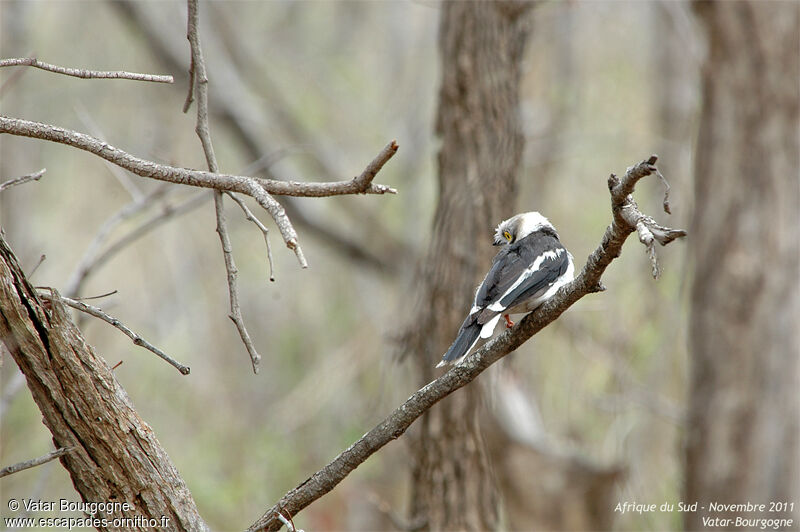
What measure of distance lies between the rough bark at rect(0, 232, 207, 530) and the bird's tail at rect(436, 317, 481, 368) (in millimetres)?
900

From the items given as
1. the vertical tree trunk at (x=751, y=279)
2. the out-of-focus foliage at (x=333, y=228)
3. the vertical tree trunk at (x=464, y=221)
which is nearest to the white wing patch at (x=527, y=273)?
the vertical tree trunk at (x=464, y=221)

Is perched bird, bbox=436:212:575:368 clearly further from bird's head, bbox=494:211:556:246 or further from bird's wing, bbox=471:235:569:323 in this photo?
bird's head, bbox=494:211:556:246

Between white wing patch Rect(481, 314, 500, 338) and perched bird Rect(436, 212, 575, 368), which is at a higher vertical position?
perched bird Rect(436, 212, 575, 368)

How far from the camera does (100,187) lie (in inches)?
471

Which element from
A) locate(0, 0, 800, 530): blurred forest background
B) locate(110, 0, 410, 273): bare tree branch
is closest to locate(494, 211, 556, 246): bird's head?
locate(0, 0, 800, 530): blurred forest background

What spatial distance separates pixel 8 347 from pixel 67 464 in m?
0.37

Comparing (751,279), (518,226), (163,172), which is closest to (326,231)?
(751,279)

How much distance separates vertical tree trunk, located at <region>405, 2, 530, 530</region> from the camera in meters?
4.82

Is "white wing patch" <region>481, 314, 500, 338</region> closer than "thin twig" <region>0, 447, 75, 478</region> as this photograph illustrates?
No

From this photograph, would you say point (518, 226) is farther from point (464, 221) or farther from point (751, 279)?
point (751, 279)

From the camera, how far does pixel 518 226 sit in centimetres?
371

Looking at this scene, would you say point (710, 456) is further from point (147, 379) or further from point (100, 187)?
point (100, 187)

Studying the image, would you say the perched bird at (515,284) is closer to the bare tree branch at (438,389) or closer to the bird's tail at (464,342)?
the bird's tail at (464,342)

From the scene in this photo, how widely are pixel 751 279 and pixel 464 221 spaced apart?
353 cm
